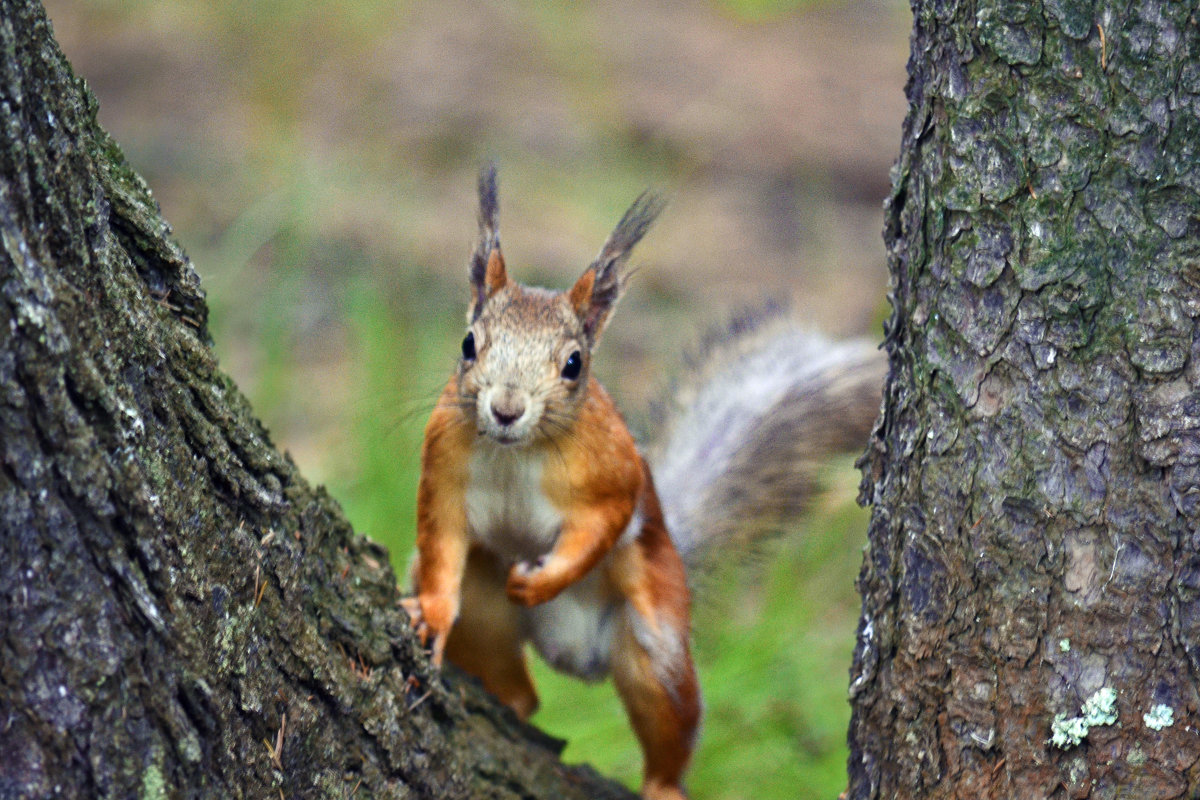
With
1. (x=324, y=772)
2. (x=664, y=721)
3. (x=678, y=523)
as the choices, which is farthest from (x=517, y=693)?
(x=324, y=772)

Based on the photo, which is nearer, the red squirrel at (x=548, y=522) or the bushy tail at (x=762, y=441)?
the red squirrel at (x=548, y=522)

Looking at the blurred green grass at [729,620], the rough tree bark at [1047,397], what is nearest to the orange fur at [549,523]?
the blurred green grass at [729,620]

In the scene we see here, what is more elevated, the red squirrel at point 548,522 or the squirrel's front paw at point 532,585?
the red squirrel at point 548,522

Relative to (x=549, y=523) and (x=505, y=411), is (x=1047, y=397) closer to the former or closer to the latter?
(x=505, y=411)

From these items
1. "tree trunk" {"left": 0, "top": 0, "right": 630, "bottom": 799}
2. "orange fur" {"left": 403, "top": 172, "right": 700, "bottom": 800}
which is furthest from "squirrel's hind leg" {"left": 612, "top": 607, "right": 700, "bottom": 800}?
"tree trunk" {"left": 0, "top": 0, "right": 630, "bottom": 799}

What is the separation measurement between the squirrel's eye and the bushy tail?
60cm

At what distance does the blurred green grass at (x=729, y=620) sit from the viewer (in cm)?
242

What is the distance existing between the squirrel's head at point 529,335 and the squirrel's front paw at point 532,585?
0.18 metres

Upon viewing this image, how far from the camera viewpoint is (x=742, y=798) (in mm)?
2438

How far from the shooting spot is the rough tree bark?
1.12 metres

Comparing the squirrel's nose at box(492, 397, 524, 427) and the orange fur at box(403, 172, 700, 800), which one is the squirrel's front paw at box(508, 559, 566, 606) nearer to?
the orange fur at box(403, 172, 700, 800)

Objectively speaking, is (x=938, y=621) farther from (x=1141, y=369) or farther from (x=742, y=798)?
(x=742, y=798)

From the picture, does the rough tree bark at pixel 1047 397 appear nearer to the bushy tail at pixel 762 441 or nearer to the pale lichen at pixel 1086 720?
the pale lichen at pixel 1086 720

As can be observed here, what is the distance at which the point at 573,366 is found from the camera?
6.13ft
